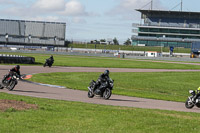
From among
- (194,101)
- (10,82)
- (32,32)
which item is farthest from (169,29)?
(194,101)

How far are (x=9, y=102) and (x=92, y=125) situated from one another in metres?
4.54

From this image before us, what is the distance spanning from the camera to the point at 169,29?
149m

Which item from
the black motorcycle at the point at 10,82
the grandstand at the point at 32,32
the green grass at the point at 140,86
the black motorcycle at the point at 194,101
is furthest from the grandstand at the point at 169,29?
the black motorcycle at the point at 194,101

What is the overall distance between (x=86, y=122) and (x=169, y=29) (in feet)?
463

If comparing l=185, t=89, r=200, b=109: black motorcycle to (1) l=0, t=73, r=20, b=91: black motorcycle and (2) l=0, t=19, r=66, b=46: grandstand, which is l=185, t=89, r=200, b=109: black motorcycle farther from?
(2) l=0, t=19, r=66, b=46: grandstand

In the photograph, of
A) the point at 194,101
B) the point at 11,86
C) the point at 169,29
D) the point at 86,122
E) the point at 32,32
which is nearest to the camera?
the point at 86,122

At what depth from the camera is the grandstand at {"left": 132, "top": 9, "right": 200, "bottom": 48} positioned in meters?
147

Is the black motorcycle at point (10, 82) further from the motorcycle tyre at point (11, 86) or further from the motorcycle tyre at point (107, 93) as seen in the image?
the motorcycle tyre at point (107, 93)

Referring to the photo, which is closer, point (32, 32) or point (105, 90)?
point (105, 90)

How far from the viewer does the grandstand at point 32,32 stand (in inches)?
5123

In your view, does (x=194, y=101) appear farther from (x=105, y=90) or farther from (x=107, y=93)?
(x=105, y=90)

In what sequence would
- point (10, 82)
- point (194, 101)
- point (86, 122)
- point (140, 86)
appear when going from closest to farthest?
point (86, 122) < point (194, 101) < point (10, 82) < point (140, 86)

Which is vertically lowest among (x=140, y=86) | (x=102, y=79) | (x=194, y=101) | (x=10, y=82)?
(x=140, y=86)

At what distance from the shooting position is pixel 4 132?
8.84 m
